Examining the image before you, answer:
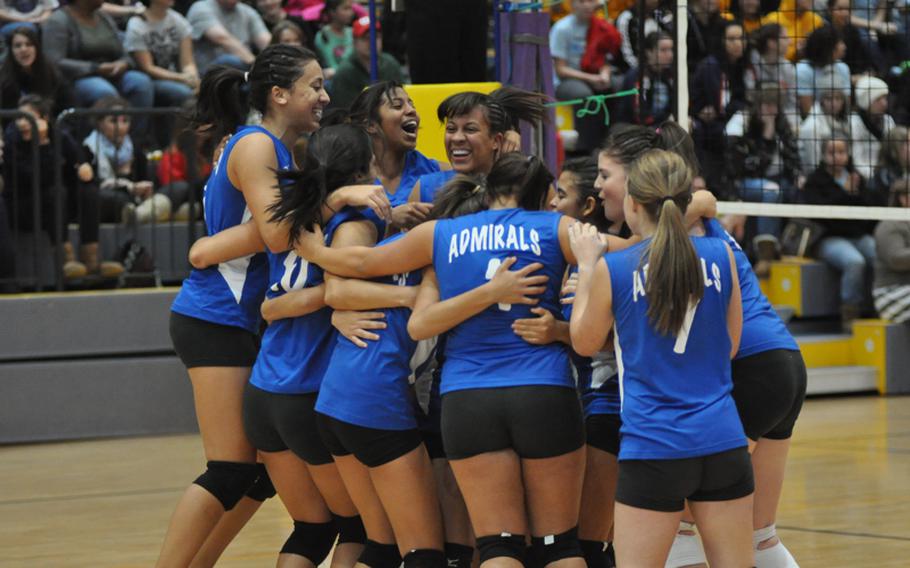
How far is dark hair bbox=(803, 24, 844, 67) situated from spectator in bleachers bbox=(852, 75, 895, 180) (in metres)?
0.33

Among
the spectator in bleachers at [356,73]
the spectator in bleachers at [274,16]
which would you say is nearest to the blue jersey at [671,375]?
the spectator in bleachers at [356,73]

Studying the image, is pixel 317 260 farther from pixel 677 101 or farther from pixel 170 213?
pixel 170 213

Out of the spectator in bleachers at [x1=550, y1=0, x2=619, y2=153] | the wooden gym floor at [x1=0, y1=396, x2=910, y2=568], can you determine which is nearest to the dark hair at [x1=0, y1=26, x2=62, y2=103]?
the wooden gym floor at [x1=0, y1=396, x2=910, y2=568]

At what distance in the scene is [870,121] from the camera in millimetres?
11047

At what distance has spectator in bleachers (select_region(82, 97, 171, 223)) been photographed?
369 inches

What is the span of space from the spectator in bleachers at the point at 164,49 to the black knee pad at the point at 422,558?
680 cm

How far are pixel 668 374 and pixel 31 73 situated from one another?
7.12 m

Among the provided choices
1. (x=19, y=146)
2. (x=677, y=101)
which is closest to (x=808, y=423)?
(x=677, y=101)

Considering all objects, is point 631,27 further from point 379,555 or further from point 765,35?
point 379,555

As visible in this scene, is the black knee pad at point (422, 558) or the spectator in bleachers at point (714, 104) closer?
the black knee pad at point (422, 558)

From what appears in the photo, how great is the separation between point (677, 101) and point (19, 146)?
4.43 m

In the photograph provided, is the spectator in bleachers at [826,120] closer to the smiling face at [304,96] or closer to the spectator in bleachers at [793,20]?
the spectator in bleachers at [793,20]

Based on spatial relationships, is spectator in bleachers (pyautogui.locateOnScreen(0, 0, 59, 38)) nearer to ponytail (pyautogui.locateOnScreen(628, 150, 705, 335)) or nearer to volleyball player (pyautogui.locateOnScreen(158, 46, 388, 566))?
volleyball player (pyautogui.locateOnScreen(158, 46, 388, 566))

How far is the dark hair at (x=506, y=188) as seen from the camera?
13.6 ft
